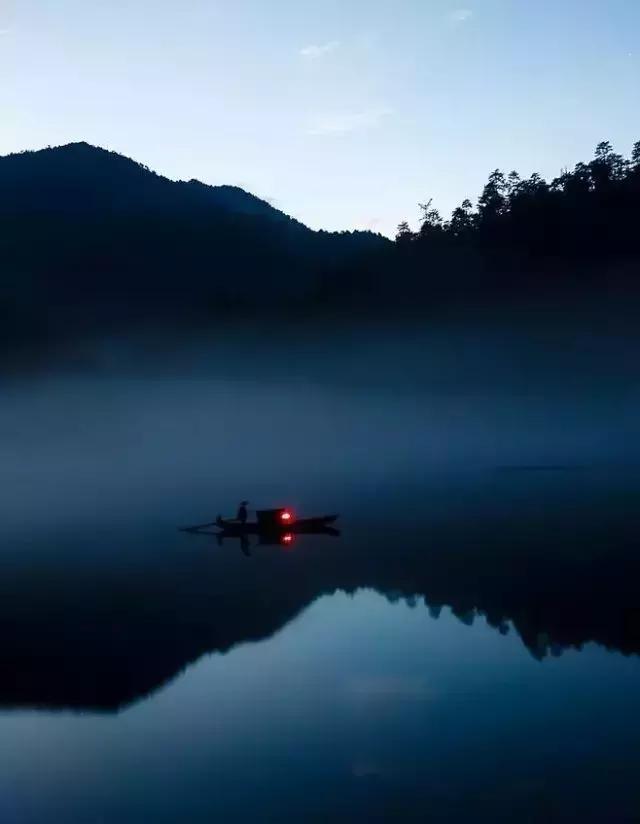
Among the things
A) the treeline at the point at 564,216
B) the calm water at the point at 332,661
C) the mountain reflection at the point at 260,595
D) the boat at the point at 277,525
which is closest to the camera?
the calm water at the point at 332,661

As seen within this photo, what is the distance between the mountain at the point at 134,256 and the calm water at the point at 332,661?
3218 inches

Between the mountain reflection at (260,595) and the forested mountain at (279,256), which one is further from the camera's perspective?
the forested mountain at (279,256)

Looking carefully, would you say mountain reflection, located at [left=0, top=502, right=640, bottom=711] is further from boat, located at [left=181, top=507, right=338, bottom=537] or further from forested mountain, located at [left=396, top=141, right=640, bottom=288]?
forested mountain, located at [left=396, top=141, right=640, bottom=288]

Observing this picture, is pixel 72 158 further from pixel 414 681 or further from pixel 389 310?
pixel 414 681

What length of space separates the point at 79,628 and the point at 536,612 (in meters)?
13.0

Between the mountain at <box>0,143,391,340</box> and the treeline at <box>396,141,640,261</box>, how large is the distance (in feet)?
61.2

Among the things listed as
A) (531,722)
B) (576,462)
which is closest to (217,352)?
(576,462)

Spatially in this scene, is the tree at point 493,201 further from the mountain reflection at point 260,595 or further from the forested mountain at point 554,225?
the mountain reflection at point 260,595

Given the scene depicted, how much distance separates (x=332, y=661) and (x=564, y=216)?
109m

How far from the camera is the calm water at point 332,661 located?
1349 centimetres

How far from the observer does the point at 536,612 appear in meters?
24.5

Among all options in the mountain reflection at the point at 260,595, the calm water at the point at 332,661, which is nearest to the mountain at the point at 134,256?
the calm water at the point at 332,661

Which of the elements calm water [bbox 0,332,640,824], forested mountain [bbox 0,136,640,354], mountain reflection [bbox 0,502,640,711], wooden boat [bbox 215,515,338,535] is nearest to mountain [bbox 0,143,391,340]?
forested mountain [bbox 0,136,640,354]

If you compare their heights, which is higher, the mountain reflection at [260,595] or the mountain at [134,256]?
the mountain at [134,256]
